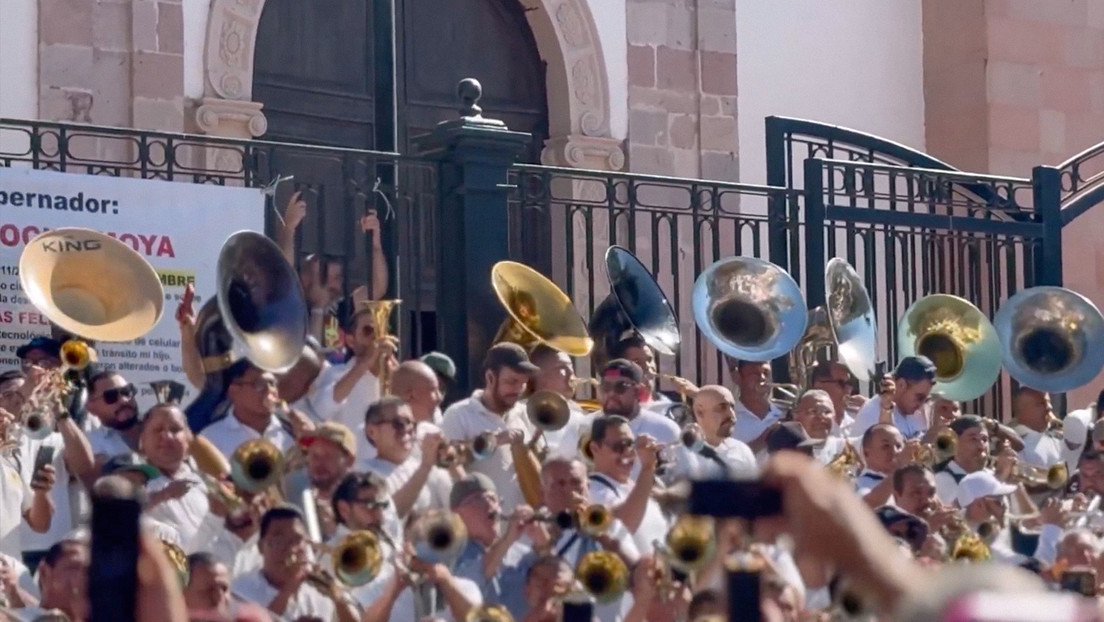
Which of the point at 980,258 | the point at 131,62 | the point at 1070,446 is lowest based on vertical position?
the point at 1070,446

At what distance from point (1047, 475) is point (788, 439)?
2.05 metres

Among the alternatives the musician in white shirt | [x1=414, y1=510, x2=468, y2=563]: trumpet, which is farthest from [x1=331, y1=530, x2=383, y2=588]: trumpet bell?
the musician in white shirt

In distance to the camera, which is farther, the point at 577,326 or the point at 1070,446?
the point at 1070,446

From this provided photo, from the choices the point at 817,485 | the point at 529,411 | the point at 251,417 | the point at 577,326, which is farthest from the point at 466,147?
the point at 817,485

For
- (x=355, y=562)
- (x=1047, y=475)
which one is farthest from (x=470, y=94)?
(x=355, y=562)

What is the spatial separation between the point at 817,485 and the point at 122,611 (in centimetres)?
149

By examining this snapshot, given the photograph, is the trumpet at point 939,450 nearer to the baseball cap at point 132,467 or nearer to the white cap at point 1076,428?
the white cap at point 1076,428

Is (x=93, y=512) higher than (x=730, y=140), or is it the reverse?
(x=730, y=140)

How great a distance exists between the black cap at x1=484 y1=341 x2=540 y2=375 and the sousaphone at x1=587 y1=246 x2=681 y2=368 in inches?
52.5

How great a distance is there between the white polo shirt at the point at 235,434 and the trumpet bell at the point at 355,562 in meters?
0.99

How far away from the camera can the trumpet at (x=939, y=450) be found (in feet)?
33.7

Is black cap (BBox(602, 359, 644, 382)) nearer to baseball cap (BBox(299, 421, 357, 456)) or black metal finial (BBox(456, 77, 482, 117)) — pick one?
black metal finial (BBox(456, 77, 482, 117))

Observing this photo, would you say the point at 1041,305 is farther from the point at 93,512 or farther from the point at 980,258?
the point at 93,512

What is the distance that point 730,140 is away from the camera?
15000mm
